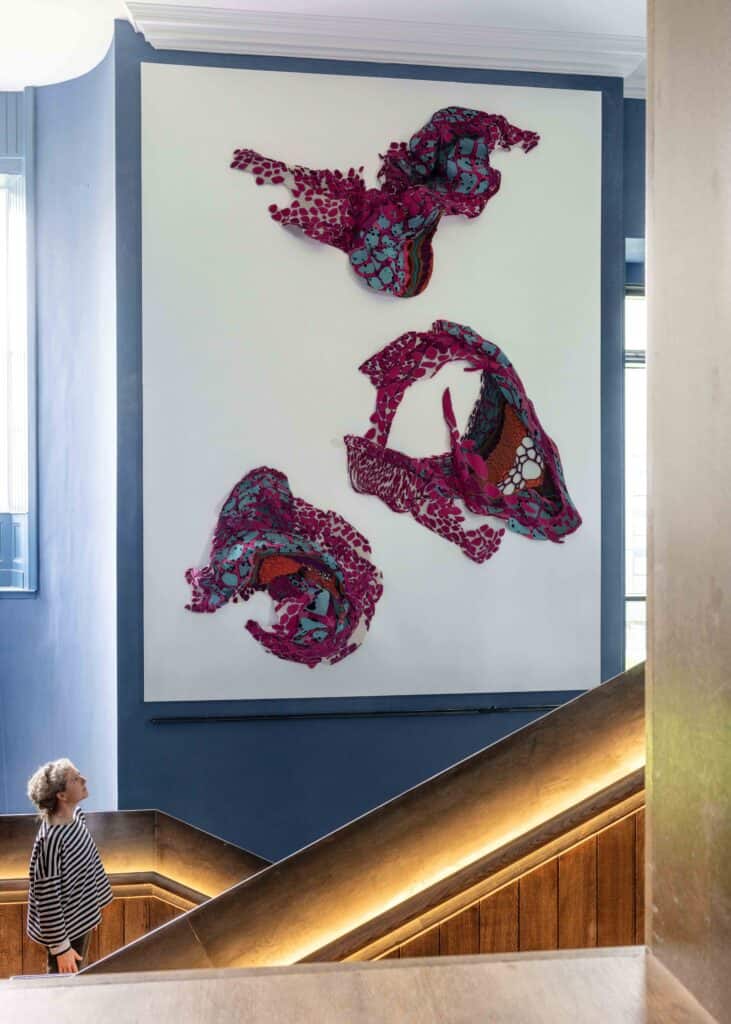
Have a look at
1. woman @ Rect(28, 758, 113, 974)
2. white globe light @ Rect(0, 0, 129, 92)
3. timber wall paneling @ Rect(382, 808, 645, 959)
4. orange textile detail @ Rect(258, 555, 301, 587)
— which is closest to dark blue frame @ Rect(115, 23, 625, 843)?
white globe light @ Rect(0, 0, 129, 92)

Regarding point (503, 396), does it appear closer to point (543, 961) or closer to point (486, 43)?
point (486, 43)

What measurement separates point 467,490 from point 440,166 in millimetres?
1227

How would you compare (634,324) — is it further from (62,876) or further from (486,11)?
(62,876)

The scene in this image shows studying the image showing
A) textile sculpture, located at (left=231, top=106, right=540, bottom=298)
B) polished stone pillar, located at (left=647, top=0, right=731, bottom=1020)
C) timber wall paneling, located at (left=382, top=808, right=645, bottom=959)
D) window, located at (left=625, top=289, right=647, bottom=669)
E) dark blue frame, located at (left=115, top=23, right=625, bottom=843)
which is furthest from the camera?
window, located at (left=625, top=289, right=647, bottom=669)

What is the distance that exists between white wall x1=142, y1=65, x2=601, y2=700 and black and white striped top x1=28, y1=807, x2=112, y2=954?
1.85ft

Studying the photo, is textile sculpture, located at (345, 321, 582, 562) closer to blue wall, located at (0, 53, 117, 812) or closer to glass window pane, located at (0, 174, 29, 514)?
blue wall, located at (0, 53, 117, 812)

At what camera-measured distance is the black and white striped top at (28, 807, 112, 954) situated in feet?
9.69

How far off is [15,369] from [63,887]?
2.21m

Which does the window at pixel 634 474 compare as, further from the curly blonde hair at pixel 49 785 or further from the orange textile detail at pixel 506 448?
the curly blonde hair at pixel 49 785

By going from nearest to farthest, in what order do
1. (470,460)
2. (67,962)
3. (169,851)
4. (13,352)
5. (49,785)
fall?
(67,962) → (49,785) → (169,851) → (470,460) → (13,352)

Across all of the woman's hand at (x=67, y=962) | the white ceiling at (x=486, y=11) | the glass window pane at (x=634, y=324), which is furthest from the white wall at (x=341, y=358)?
the woman's hand at (x=67, y=962)

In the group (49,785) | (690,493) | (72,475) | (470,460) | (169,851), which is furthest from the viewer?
(72,475)

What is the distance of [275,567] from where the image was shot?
3.36 metres

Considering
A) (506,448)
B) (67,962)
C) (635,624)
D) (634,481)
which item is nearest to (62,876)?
(67,962)
